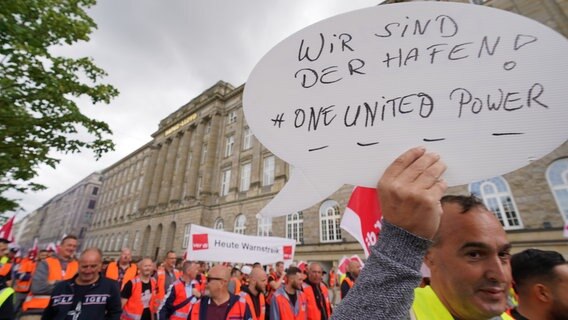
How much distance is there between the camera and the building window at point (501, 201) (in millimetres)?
10281

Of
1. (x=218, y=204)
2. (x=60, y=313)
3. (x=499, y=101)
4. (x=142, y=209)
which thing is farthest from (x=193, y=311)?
(x=142, y=209)

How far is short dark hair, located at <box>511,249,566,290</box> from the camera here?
1.98 metres

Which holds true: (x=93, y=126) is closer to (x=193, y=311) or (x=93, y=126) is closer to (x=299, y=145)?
→ (x=193, y=311)

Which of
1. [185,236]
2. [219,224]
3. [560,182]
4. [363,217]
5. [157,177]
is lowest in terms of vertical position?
[363,217]

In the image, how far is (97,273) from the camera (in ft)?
10.3

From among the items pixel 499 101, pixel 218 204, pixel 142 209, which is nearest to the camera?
pixel 499 101

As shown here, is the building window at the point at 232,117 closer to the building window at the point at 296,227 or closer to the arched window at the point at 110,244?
the building window at the point at 296,227

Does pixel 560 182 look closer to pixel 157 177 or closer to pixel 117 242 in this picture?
pixel 157 177

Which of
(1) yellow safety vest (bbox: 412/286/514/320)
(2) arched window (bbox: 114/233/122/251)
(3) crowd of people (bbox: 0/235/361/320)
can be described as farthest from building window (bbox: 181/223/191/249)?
(1) yellow safety vest (bbox: 412/286/514/320)

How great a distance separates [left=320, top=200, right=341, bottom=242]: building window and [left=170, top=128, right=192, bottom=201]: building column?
1723 centimetres

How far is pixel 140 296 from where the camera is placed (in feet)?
15.6

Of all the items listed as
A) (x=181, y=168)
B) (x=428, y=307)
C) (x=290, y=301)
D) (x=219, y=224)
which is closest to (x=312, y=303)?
(x=290, y=301)

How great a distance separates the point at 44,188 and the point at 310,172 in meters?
8.91

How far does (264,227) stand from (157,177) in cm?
A: 1945
